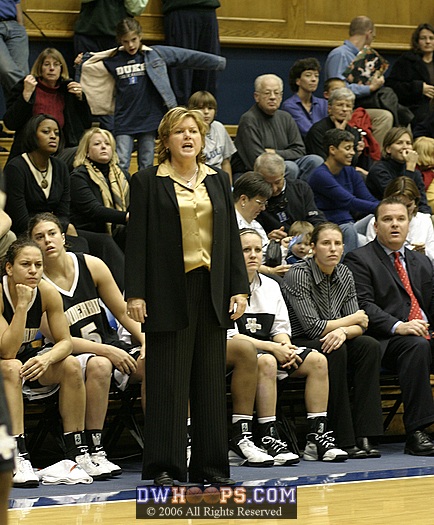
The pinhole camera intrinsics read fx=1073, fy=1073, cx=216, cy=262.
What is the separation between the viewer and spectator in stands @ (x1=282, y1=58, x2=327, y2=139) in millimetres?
8641

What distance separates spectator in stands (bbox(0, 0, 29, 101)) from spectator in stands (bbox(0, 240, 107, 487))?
9.69 ft

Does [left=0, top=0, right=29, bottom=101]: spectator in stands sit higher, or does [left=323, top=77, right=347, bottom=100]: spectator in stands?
[left=0, top=0, right=29, bottom=101]: spectator in stands

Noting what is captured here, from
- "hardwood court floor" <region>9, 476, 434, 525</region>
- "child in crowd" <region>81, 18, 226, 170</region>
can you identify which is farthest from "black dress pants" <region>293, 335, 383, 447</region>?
"child in crowd" <region>81, 18, 226, 170</region>

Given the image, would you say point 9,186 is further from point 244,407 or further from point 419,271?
point 419,271

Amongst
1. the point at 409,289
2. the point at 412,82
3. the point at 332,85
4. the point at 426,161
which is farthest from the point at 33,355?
the point at 412,82

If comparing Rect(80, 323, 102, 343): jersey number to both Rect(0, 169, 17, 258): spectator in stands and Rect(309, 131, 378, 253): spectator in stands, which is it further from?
Rect(309, 131, 378, 253): spectator in stands

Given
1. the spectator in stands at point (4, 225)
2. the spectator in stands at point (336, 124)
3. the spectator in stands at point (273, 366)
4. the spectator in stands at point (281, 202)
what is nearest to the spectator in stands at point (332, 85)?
the spectator in stands at point (336, 124)

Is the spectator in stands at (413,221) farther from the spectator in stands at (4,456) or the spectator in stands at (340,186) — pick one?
the spectator in stands at (4,456)

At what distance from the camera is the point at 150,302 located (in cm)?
447

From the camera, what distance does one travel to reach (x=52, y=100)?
289 inches

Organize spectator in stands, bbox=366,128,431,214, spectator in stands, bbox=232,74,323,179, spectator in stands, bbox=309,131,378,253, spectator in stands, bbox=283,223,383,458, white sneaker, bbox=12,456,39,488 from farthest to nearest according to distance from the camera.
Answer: spectator in stands, bbox=232,74,323,179
spectator in stands, bbox=366,128,431,214
spectator in stands, bbox=309,131,378,253
spectator in stands, bbox=283,223,383,458
white sneaker, bbox=12,456,39,488

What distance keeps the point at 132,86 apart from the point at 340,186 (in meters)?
1.64

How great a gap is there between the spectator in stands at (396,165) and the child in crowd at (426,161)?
0.29 metres

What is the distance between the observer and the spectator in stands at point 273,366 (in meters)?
5.29
